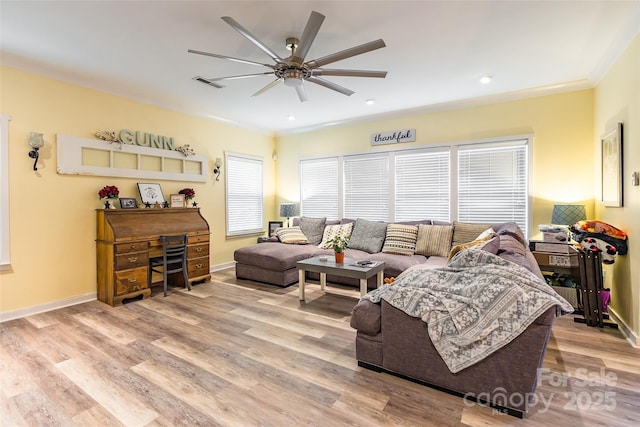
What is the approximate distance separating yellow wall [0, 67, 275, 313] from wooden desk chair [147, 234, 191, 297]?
0.73 m

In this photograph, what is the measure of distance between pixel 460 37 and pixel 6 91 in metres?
4.77

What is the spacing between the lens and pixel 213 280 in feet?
16.1

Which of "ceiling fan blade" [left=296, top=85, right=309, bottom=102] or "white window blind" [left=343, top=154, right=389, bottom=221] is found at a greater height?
"ceiling fan blade" [left=296, top=85, right=309, bottom=102]

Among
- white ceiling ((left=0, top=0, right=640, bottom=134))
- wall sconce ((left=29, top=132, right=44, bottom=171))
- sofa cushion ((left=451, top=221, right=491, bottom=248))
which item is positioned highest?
white ceiling ((left=0, top=0, right=640, bottom=134))

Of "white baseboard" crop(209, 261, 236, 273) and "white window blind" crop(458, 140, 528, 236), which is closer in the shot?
"white window blind" crop(458, 140, 528, 236)

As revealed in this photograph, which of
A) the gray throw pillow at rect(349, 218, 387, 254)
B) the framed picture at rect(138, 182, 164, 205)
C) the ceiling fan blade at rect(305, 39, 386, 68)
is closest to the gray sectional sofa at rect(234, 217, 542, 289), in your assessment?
the gray throw pillow at rect(349, 218, 387, 254)

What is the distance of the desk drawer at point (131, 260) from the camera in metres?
3.77

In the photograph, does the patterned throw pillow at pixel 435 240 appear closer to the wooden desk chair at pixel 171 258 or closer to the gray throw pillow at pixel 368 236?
the gray throw pillow at pixel 368 236

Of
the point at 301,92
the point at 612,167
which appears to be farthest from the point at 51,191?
the point at 612,167

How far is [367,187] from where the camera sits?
5.73m

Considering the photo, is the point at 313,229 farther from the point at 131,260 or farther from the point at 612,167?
the point at 612,167

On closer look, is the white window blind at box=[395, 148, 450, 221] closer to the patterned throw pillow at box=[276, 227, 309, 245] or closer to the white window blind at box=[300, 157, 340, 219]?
the white window blind at box=[300, 157, 340, 219]

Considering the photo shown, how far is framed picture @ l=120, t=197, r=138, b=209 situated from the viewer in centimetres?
413

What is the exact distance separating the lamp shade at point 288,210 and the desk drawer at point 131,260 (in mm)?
2737
